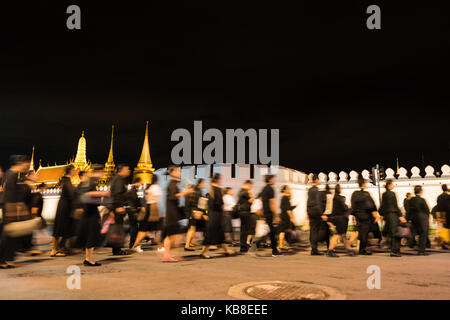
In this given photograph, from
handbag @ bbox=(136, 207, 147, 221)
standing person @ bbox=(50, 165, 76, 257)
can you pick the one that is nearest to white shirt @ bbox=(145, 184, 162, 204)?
handbag @ bbox=(136, 207, 147, 221)

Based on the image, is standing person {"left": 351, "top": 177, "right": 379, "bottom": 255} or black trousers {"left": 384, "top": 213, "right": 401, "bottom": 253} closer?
black trousers {"left": 384, "top": 213, "right": 401, "bottom": 253}

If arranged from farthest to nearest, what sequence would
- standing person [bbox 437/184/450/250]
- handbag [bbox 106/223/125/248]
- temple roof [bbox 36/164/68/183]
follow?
1. temple roof [bbox 36/164/68/183]
2. standing person [bbox 437/184/450/250]
3. handbag [bbox 106/223/125/248]

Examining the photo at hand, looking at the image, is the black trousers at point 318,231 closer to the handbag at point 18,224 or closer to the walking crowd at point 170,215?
the walking crowd at point 170,215

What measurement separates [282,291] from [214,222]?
3.63 meters

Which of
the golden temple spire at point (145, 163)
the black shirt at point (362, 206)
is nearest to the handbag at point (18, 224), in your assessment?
the black shirt at point (362, 206)

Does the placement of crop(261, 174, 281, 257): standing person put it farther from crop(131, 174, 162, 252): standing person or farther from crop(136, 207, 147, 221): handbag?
crop(136, 207, 147, 221): handbag

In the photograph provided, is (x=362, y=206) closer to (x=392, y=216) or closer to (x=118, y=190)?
(x=392, y=216)

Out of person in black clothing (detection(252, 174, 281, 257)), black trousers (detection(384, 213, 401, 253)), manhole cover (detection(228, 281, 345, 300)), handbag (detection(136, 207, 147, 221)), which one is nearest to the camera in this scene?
manhole cover (detection(228, 281, 345, 300))

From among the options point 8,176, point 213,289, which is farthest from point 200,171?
point 213,289

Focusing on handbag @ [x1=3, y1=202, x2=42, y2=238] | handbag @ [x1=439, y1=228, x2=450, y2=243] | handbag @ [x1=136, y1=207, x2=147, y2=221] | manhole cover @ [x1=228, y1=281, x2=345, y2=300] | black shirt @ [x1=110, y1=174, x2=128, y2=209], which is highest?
black shirt @ [x1=110, y1=174, x2=128, y2=209]

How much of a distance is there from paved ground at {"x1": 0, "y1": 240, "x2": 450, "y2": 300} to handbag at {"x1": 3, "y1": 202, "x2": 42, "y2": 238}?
0.65m

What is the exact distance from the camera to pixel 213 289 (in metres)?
4.28

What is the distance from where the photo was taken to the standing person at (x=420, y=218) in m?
8.47

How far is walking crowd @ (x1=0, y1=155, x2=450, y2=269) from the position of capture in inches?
239
